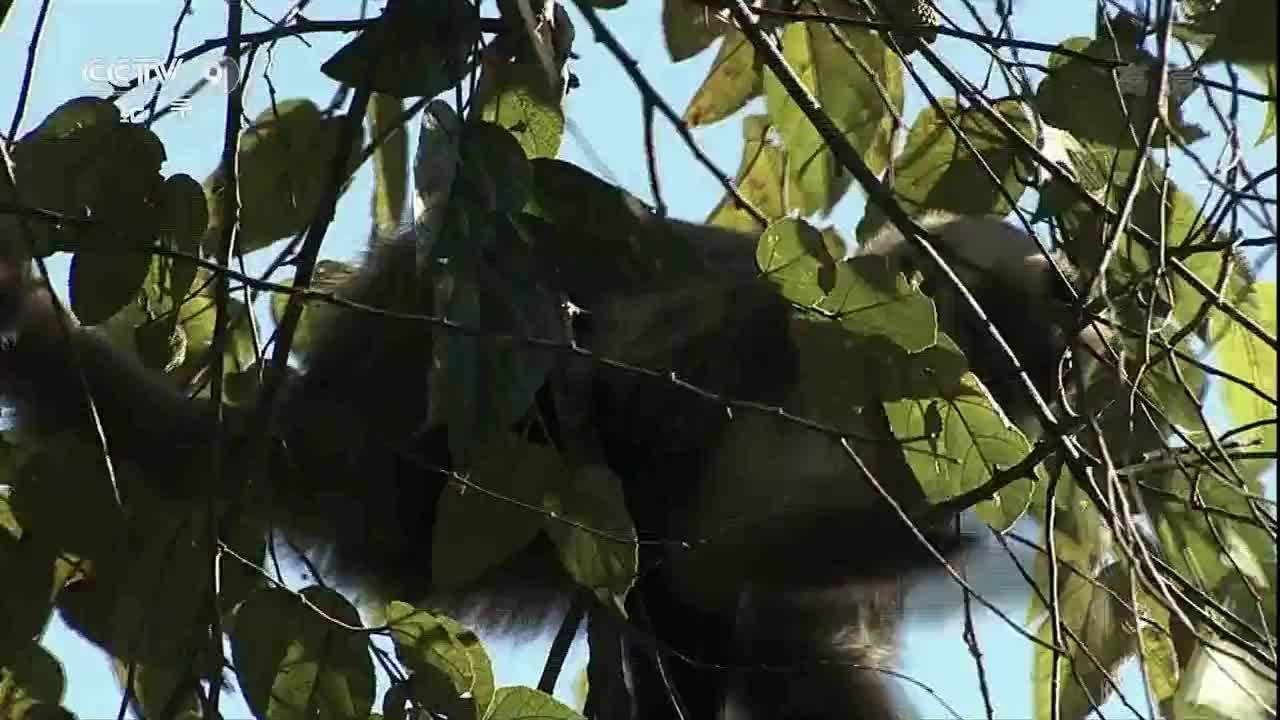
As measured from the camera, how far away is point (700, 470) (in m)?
2.66

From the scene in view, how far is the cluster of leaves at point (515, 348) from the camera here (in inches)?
58.9

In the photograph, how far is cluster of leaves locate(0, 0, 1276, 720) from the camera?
150 centimetres

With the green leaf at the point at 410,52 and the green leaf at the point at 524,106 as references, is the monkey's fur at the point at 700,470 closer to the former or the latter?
the green leaf at the point at 524,106

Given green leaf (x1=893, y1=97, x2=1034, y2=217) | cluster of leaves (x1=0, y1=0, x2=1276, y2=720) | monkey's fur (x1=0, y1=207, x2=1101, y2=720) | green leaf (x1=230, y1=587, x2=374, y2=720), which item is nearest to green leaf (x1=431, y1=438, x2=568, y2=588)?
cluster of leaves (x1=0, y1=0, x2=1276, y2=720)

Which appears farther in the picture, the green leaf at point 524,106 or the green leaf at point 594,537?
the green leaf at point 524,106

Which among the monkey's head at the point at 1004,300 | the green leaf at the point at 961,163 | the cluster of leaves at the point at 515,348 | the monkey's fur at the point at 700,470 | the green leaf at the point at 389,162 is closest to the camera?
the cluster of leaves at the point at 515,348

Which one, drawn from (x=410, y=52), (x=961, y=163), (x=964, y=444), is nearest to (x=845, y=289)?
(x=964, y=444)

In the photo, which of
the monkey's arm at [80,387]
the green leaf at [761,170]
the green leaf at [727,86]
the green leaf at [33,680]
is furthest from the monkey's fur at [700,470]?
the green leaf at [33,680]

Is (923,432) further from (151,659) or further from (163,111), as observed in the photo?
(163,111)

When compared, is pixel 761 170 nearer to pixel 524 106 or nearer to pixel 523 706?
pixel 524 106

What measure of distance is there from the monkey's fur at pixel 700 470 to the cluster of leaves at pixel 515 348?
39 centimetres

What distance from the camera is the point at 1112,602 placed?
2.03m

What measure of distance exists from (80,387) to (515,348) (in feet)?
3.21

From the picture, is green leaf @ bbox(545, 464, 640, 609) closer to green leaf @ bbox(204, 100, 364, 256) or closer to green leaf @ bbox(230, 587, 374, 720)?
green leaf @ bbox(230, 587, 374, 720)
